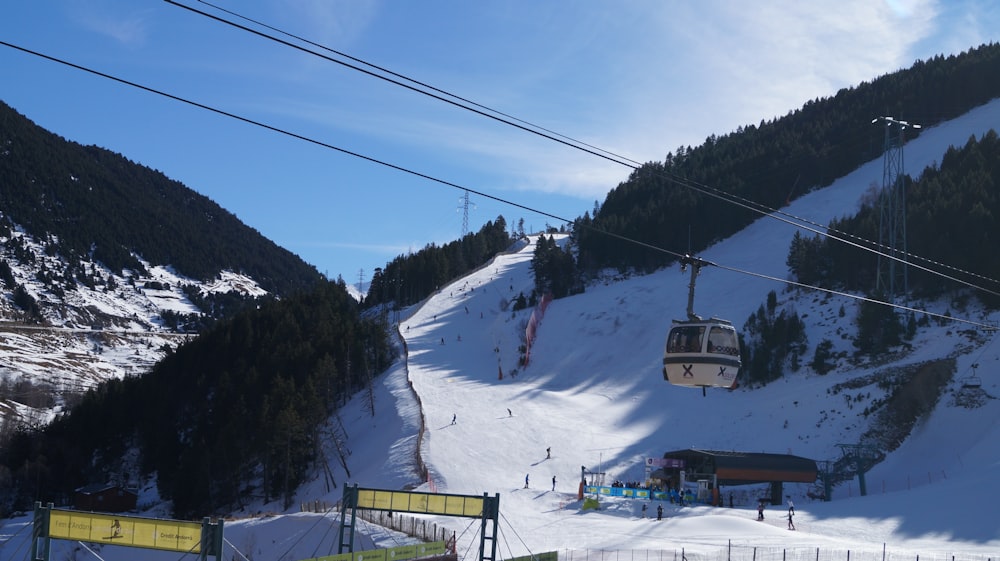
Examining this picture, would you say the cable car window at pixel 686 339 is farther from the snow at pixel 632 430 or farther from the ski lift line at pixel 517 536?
the ski lift line at pixel 517 536

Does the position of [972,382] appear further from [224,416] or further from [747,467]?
[224,416]

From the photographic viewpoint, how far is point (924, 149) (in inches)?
4245

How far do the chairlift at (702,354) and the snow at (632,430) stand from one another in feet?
36.6

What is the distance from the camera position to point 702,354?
67.2 ft

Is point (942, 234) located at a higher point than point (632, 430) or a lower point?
higher

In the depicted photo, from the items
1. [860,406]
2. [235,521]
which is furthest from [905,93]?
[235,521]

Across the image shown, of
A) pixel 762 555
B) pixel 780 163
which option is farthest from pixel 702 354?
pixel 780 163

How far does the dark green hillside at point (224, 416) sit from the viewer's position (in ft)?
207

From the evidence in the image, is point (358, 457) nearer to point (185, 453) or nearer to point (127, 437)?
point (185, 453)

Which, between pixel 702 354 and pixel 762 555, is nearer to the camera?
pixel 702 354

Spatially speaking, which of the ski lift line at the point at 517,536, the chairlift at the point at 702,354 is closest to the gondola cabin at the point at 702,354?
the chairlift at the point at 702,354

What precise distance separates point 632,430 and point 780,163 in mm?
63709

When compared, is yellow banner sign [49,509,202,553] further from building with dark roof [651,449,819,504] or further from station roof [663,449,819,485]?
station roof [663,449,819,485]

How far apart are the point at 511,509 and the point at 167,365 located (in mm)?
58540
